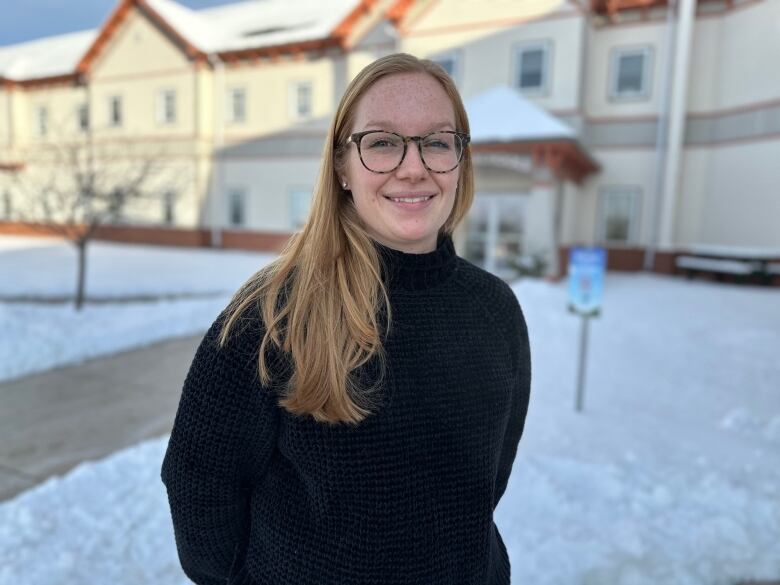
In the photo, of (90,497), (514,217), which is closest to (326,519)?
(90,497)

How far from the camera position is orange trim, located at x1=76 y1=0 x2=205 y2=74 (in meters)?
22.3

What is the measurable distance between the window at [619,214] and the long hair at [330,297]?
17.4 m

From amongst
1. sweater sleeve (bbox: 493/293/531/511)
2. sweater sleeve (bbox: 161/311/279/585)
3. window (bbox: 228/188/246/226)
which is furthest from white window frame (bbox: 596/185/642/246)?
sweater sleeve (bbox: 161/311/279/585)

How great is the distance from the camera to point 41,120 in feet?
87.2

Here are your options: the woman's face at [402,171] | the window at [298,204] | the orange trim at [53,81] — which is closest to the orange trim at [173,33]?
the orange trim at [53,81]

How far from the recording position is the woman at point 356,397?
4.66 ft

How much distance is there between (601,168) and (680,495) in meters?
15.0

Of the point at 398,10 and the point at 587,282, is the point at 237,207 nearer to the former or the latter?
the point at 398,10

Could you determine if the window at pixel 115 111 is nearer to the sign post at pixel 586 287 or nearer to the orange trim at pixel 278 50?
the orange trim at pixel 278 50

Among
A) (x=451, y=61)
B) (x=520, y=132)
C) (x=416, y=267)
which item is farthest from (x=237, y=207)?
(x=416, y=267)

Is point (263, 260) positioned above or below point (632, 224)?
below

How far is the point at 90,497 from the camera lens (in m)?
3.76

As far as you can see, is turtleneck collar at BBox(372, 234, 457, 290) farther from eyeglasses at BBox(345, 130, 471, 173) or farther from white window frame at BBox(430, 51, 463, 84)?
white window frame at BBox(430, 51, 463, 84)

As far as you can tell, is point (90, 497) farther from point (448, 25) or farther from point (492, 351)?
point (448, 25)
